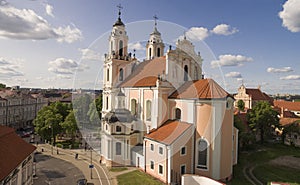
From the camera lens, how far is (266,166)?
26391mm

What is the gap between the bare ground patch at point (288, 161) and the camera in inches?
1062

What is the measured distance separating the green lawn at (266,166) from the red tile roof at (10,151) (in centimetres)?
1845

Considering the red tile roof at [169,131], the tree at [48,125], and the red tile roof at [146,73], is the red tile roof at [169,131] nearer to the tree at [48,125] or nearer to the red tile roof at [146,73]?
the red tile roof at [146,73]

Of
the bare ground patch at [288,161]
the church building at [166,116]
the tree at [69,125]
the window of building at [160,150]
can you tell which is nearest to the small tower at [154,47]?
the church building at [166,116]

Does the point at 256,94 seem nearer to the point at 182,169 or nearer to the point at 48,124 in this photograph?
the point at 182,169

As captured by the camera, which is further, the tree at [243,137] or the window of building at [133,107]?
the tree at [243,137]

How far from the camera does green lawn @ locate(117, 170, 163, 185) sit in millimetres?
20781

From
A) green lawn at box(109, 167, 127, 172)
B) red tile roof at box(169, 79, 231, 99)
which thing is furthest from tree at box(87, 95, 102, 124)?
red tile roof at box(169, 79, 231, 99)

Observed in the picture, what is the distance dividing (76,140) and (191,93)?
1024 inches

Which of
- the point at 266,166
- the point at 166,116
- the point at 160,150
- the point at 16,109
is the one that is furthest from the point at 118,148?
the point at 16,109

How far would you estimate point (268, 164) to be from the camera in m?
27.2

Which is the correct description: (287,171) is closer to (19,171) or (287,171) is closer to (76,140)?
(19,171)

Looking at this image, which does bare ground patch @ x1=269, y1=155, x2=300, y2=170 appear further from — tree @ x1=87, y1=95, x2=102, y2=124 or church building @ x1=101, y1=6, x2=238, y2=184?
tree @ x1=87, y1=95, x2=102, y2=124

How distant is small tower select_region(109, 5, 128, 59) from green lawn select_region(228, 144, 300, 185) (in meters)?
21.5
